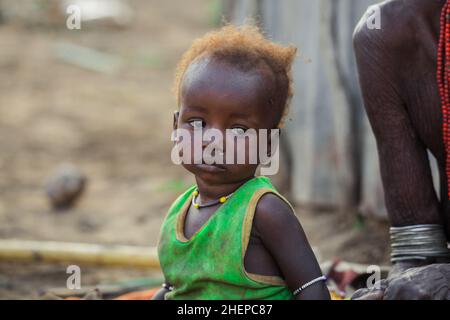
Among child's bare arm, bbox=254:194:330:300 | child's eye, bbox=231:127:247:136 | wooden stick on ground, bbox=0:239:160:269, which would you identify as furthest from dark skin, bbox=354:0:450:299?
wooden stick on ground, bbox=0:239:160:269

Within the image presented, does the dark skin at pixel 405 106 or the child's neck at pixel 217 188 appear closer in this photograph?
the child's neck at pixel 217 188

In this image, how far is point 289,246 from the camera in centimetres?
250

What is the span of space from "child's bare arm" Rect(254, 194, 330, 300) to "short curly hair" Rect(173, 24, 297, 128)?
1.09 ft

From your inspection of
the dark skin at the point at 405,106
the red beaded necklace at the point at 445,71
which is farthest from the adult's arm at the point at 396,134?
the red beaded necklace at the point at 445,71

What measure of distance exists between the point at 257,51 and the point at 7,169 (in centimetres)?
433

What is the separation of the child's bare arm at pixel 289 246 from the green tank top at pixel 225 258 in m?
0.04

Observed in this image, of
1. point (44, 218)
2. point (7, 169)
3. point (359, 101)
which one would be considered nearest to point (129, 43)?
point (7, 169)

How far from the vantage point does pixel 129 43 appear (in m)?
10.7

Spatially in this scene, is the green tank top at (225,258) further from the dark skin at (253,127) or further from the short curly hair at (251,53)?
the short curly hair at (251,53)

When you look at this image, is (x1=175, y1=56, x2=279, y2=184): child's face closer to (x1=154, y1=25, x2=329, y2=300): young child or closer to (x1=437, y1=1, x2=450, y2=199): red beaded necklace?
(x1=154, y1=25, x2=329, y2=300): young child

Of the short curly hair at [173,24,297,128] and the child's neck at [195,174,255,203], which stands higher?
the short curly hair at [173,24,297,128]

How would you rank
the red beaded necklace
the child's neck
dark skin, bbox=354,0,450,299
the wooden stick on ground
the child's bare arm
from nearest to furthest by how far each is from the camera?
the child's bare arm, the child's neck, the red beaded necklace, dark skin, bbox=354,0,450,299, the wooden stick on ground

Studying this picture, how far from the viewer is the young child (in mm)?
2510

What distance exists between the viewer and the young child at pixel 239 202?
251 cm
